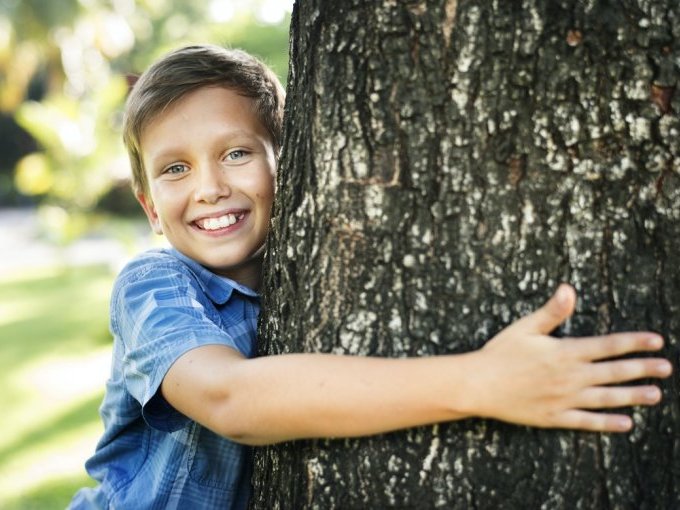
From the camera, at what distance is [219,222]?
2355 mm

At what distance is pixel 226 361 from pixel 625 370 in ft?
2.56

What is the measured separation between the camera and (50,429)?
7.61 m

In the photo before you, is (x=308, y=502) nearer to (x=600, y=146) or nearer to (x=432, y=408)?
(x=432, y=408)

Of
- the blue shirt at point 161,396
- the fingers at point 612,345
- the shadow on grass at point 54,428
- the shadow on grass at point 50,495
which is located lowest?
the shadow on grass at point 54,428

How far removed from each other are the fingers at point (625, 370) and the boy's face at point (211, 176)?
1.08m

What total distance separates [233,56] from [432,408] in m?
1.34

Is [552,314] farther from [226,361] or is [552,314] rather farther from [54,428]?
[54,428]

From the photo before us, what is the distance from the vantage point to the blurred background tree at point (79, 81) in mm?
11406

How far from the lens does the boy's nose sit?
2307mm

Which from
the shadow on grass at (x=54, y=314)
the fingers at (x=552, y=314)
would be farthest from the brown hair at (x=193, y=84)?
the shadow on grass at (x=54, y=314)

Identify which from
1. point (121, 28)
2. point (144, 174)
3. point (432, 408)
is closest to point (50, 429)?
point (144, 174)

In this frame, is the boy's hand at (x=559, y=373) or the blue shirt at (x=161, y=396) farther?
the blue shirt at (x=161, y=396)

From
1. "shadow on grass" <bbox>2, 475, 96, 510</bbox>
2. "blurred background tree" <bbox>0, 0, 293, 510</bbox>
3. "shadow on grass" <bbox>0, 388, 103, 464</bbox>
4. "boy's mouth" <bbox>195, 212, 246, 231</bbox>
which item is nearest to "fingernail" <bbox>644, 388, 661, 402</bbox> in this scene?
"boy's mouth" <bbox>195, 212, 246, 231</bbox>

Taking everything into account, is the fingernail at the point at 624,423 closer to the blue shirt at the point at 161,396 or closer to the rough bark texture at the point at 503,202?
the rough bark texture at the point at 503,202
